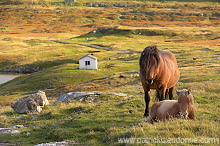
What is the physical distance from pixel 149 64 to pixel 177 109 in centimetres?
250

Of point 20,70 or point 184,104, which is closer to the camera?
point 184,104

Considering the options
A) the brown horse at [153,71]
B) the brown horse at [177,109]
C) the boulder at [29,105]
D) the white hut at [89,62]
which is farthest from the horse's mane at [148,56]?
the white hut at [89,62]

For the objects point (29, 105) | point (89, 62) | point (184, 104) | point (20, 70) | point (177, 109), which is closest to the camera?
point (184, 104)

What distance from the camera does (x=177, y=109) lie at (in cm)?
1341

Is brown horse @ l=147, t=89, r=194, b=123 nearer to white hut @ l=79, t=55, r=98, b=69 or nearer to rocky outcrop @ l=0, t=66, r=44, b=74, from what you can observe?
white hut @ l=79, t=55, r=98, b=69

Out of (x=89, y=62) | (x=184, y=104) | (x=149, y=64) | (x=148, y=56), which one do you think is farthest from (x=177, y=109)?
(x=89, y=62)

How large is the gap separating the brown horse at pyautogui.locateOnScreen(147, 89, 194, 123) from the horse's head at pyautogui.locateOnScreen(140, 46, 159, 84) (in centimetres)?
127

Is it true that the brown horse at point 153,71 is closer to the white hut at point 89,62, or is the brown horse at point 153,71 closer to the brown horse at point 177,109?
the brown horse at point 177,109

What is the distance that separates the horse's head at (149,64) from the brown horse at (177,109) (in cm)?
127

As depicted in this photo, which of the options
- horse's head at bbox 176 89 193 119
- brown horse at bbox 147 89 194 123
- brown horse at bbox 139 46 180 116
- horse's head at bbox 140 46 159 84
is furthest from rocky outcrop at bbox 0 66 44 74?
horse's head at bbox 176 89 193 119

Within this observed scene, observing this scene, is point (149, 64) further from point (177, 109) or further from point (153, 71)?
point (177, 109)

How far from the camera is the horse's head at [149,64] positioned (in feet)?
47.2

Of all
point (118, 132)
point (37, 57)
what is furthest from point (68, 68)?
point (118, 132)

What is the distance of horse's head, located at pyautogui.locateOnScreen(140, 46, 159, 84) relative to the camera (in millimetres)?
14375
